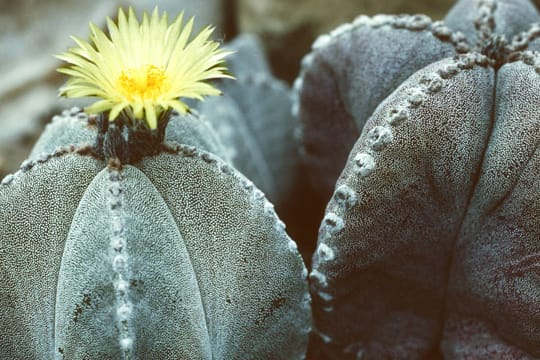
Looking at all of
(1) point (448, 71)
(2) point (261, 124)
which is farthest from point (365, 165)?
(2) point (261, 124)

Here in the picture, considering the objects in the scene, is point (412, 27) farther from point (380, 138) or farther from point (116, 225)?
point (116, 225)

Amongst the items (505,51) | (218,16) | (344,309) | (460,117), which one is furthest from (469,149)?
(218,16)

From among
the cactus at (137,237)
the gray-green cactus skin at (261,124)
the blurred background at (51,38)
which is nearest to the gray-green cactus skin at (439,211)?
the cactus at (137,237)

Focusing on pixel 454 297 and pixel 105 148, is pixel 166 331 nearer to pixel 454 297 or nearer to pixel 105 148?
pixel 105 148

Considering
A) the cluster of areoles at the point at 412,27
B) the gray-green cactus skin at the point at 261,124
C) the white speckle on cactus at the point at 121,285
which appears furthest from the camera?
the gray-green cactus skin at the point at 261,124

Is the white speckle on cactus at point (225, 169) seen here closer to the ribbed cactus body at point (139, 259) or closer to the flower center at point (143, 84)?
the ribbed cactus body at point (139, 259)

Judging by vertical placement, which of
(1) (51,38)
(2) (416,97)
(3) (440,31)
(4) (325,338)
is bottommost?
(4) (325,338)
